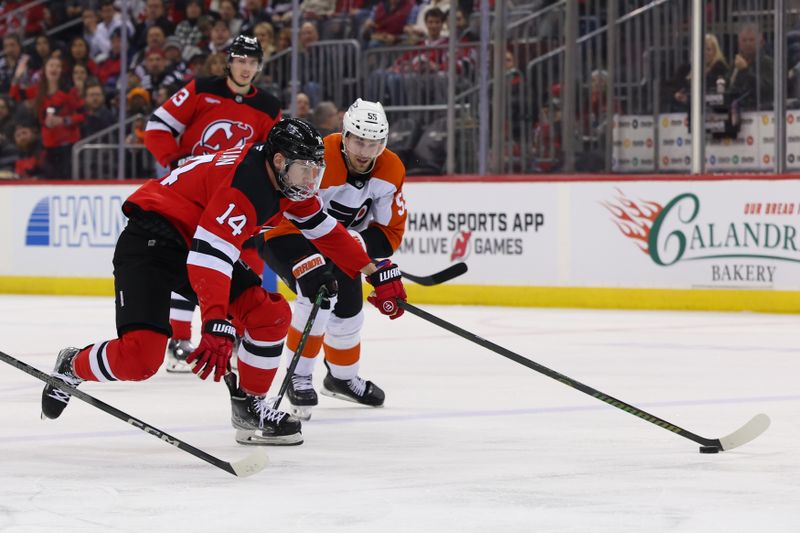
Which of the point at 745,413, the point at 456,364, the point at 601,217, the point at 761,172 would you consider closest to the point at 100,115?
the point at 601,217

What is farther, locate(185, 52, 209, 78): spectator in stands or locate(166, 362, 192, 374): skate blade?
locate(185, 52, 209, 78): spectator in stands

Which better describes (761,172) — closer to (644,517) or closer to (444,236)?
(444,236)

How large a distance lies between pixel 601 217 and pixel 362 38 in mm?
2641

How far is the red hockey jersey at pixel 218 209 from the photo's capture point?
395cm

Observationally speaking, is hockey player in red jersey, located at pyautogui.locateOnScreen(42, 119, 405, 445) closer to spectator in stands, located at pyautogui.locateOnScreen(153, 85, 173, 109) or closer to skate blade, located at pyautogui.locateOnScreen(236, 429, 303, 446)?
skate blade, located at pyautogui.locateOnScreen(236, 429, 303, 446)

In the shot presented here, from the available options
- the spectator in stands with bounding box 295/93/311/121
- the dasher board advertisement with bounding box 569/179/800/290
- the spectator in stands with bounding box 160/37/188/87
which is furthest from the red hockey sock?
the spectator in stands with bounding box 160/37/188/87

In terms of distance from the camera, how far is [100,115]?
1216 cm

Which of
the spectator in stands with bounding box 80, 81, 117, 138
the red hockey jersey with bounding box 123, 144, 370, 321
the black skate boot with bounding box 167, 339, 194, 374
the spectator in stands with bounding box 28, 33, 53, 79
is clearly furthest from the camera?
the spectator in stands with bounding box 28, 33, 53, 79

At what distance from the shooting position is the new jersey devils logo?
659 centimetres

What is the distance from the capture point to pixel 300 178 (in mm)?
4074

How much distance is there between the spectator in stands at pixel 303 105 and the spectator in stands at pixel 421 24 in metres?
0.87

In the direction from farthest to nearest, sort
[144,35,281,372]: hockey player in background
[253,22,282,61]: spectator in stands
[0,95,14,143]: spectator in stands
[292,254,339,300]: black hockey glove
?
[0,95,14,143]: spectator in stands → [253,22,282,61]: spectator in stands → [144,35,281,372]: hockey player in background → [292,254,339,300]: black hockey glove

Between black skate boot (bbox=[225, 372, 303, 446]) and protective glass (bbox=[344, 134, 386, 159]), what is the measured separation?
948 mm

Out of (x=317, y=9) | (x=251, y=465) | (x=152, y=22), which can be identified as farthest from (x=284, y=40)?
(x=251, y=465)
